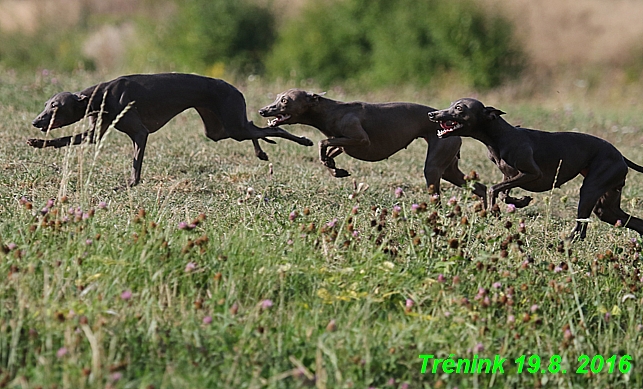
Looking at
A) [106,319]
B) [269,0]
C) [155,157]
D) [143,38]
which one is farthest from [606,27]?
[106,319]

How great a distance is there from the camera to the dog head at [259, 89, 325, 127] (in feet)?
22.5

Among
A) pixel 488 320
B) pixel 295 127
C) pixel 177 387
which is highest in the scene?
pixel 295 127

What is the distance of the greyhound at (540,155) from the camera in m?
6.57

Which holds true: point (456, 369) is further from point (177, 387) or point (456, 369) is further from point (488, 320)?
point (177, 387)

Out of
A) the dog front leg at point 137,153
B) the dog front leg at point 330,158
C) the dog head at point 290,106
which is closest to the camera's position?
the dog head at point 290,106

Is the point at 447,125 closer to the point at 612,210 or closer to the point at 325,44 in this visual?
the point at 612,210

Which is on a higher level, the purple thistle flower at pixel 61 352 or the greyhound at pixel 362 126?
the greyhound at pixel 362 126

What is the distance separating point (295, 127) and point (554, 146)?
573 centimetres

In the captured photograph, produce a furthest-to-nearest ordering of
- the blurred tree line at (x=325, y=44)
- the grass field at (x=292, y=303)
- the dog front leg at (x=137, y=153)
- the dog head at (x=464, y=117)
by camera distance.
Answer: the blurred tree line at (x=325, y=44)
the dog front leg at (x=137, y=153)
the dog head at (x=464, y=117)
the grass field at (x=292, y=303)

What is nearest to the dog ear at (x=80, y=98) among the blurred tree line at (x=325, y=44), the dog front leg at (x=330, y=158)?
the dog front leg at (x=330, y=158)

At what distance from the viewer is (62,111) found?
698 cm

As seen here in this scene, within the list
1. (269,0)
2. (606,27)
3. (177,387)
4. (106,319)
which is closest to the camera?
(177,387)

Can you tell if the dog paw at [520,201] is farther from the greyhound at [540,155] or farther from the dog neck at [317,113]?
the dog neck at [317,113]

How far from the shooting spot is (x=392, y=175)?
9281 millimetres
